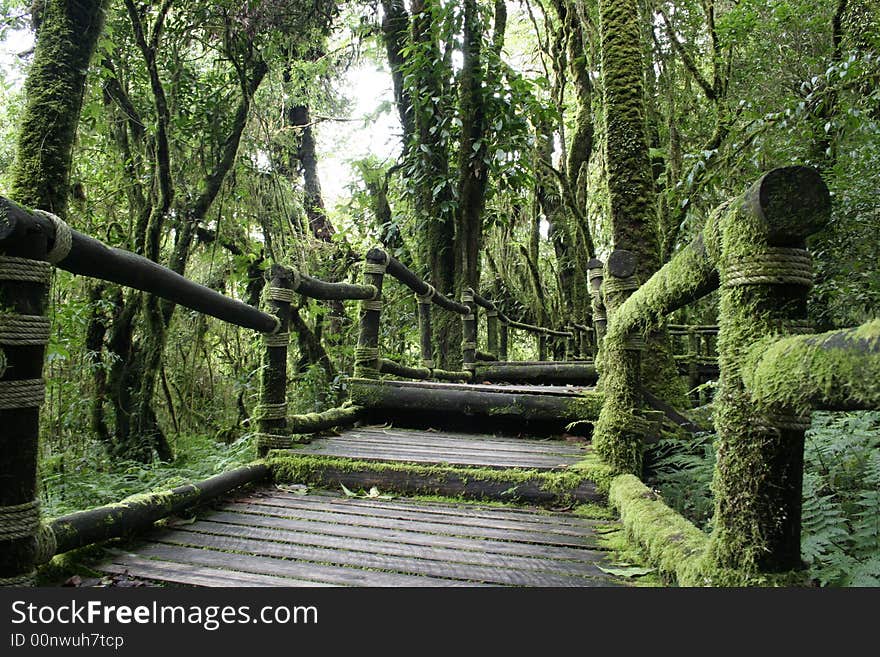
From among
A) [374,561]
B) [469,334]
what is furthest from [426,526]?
[469,334]

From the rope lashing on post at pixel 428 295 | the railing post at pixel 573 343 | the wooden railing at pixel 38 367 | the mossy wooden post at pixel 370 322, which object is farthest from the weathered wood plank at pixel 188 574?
the railing post at pixel 573 343

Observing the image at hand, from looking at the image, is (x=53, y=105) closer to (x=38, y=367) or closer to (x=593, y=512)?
(x=38, y=367)

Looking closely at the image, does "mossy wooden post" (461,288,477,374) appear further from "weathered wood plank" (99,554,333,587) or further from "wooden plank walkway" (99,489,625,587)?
"weathered wood plank" (99,554,333,587)

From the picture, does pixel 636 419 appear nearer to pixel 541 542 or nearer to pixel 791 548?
pixel 541 542

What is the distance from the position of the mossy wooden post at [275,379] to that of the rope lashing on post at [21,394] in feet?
5.52

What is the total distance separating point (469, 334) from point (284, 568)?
5943 mm

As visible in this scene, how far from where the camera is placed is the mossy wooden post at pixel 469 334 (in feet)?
25.0

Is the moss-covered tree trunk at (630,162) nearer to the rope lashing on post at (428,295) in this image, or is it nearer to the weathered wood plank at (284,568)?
the rope lashing on post at (428,295)

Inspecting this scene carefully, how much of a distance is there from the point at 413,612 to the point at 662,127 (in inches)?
376

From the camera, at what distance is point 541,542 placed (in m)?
2.24

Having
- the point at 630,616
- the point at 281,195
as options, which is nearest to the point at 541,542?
the point at 630,616

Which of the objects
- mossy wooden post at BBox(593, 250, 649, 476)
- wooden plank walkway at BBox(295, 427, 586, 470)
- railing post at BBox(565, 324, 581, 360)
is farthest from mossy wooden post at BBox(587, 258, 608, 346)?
railing post at BBox(565, 324, 581, 360)

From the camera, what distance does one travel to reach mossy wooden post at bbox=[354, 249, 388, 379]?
469 cm

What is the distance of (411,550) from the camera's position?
2146 mm
